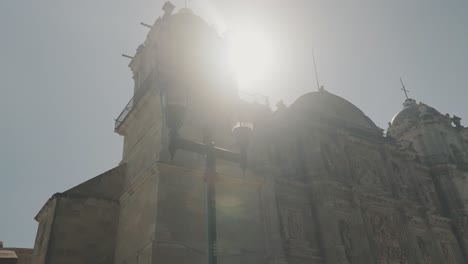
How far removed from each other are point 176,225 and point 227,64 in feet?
24.8

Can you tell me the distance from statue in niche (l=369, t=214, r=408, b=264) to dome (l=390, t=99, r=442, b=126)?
9.75 m

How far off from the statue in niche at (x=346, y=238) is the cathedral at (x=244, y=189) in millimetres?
45

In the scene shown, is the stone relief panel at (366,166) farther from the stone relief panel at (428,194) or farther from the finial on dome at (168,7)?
the finial on dome at (168,7)

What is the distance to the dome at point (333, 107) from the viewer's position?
2136cm

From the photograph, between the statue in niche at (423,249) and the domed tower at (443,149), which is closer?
the statue in niche at (423,249)

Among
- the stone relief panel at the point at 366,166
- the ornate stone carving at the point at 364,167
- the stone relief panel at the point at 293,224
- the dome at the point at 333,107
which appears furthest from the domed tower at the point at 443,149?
the stone relief panel at the point at 293,224

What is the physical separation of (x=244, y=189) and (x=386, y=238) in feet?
25.3

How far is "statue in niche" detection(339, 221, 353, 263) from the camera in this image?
54.6 feet

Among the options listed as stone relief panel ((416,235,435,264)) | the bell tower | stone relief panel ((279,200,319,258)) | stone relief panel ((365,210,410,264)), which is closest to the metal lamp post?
the bell tower

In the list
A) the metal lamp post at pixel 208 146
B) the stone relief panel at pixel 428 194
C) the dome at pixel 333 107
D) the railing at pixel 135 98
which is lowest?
the metal lamp post at pixel 208 146

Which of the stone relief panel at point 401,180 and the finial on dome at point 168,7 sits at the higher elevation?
the finial on dome at point 168,7

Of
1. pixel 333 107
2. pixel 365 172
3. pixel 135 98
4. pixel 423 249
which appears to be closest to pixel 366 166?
pixel 365 172

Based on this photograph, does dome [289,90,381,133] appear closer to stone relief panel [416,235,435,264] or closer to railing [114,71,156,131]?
stone relief panel [416,235,435,264]

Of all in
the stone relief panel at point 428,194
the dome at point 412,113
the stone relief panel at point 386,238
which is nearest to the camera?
the stone relief panel at point 386,238
